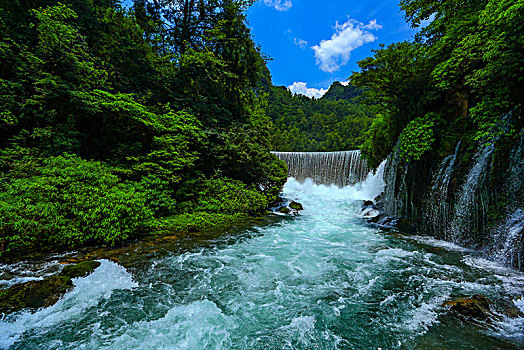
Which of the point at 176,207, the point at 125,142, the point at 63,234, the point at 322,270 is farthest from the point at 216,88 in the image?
the point at 322,270

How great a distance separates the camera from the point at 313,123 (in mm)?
55938

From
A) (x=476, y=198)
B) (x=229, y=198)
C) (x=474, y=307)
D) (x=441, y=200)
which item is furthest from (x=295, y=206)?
(x=474, y=307)

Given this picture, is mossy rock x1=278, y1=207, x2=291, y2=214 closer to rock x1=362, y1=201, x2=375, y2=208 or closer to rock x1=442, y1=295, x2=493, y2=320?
rock x1=362, y1=201, x2=375, y2=208

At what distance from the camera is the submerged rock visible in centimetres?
289

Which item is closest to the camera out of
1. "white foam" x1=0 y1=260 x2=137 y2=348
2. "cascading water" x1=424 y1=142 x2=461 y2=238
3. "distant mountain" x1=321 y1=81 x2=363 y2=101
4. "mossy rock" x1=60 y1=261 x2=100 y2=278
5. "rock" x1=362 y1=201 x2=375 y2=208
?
"white foam" x1=0 y1=260 x2=137 y2=348

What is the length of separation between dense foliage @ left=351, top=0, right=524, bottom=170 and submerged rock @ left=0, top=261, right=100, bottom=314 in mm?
9093

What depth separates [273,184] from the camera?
13.6 meters

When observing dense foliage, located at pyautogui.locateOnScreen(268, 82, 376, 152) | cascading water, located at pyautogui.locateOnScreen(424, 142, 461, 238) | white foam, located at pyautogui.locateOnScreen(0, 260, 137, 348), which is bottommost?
white foam, located at pyautogui.locateOnScreen(0, 260, 137, 348)

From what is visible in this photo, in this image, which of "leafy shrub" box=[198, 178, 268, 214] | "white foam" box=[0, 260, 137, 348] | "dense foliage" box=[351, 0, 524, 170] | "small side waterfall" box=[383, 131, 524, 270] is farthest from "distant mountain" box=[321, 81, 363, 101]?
"white foam" box=[0, 260, 137, 348]

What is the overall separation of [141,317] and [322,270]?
3792mm

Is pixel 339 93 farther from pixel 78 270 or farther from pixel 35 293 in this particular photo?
pixel 35 293

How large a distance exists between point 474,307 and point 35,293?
6.73m

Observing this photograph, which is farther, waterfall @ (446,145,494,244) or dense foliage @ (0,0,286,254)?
waterfall @ (446,145,494,244)

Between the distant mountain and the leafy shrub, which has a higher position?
the distant mountain
